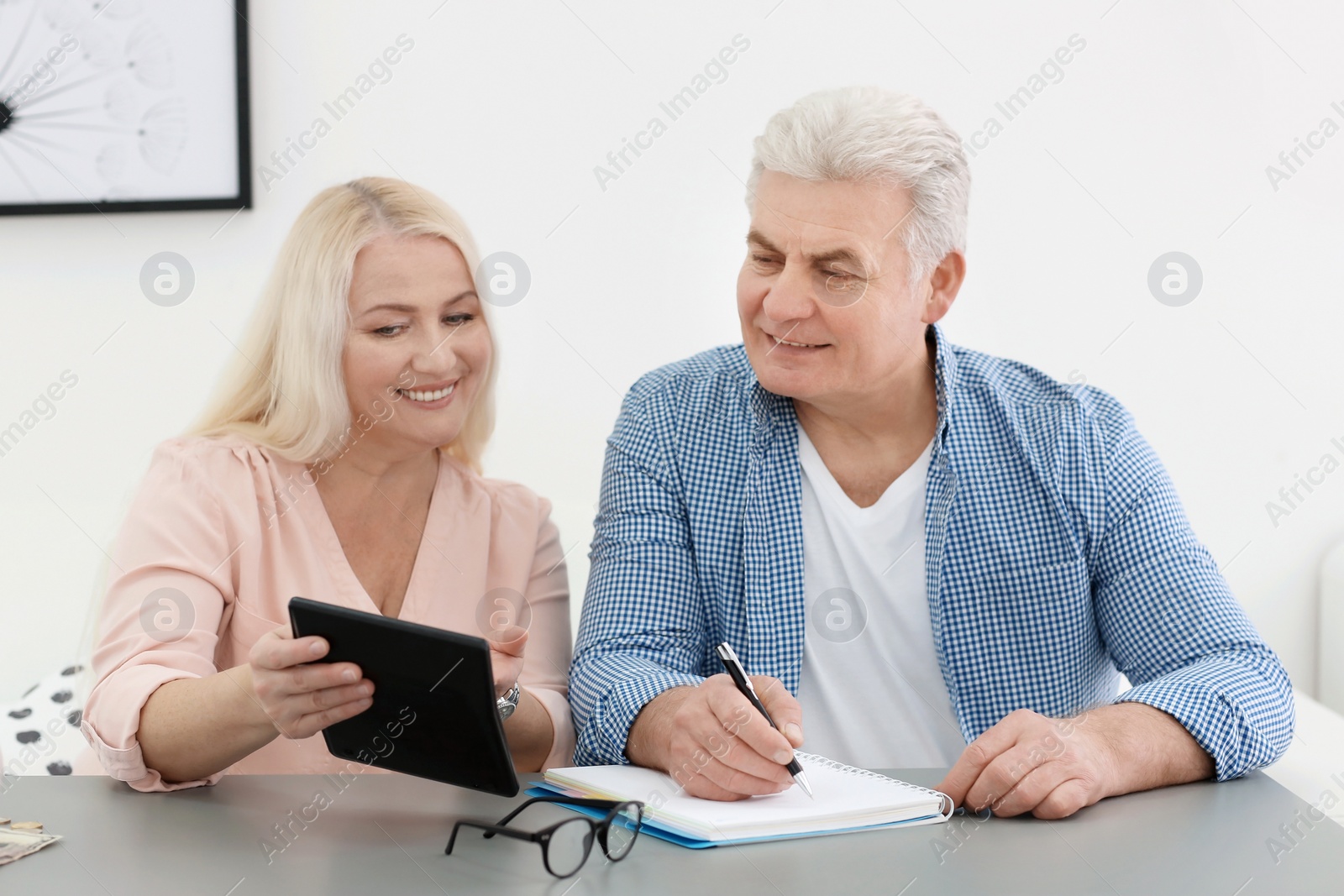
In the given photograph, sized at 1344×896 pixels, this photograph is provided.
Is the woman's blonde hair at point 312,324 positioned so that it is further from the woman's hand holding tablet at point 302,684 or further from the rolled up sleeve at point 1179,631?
the rolled up sleeve at point 1179,631

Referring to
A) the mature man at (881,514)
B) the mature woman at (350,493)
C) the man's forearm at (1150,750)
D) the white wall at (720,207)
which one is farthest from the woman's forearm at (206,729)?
the white wall at (720,207)

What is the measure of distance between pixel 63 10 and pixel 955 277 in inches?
66.3

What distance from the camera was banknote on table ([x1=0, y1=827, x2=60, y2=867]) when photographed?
84 cm

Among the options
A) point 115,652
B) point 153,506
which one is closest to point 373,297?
point 153,506

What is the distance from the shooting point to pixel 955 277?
1.48 meters

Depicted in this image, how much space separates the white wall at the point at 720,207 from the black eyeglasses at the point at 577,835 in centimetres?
121

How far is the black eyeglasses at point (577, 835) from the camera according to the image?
0.83 m

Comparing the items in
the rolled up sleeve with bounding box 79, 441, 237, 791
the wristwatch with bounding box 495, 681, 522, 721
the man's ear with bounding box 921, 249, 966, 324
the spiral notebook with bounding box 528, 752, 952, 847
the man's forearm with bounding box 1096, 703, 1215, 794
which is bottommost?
the rolled up sleeve with bounding box 79, 441, 237, 791

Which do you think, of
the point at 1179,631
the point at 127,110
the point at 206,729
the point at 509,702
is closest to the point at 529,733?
the point at 509,702

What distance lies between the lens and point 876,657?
1.39 m

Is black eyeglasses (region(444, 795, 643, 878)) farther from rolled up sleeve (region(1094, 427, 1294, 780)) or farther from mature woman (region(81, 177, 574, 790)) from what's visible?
rolled up sleeve (region(1094, 427, 1294, 780))

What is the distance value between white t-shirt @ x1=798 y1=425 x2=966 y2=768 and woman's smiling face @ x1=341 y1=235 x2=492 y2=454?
1.58 ft

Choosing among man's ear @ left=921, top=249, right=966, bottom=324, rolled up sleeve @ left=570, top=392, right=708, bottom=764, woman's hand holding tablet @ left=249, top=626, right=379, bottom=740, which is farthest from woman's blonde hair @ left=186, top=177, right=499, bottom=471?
man's ear @ left=921, top=249, right=966, bottom=324

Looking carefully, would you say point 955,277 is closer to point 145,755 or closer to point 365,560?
point 365,560
